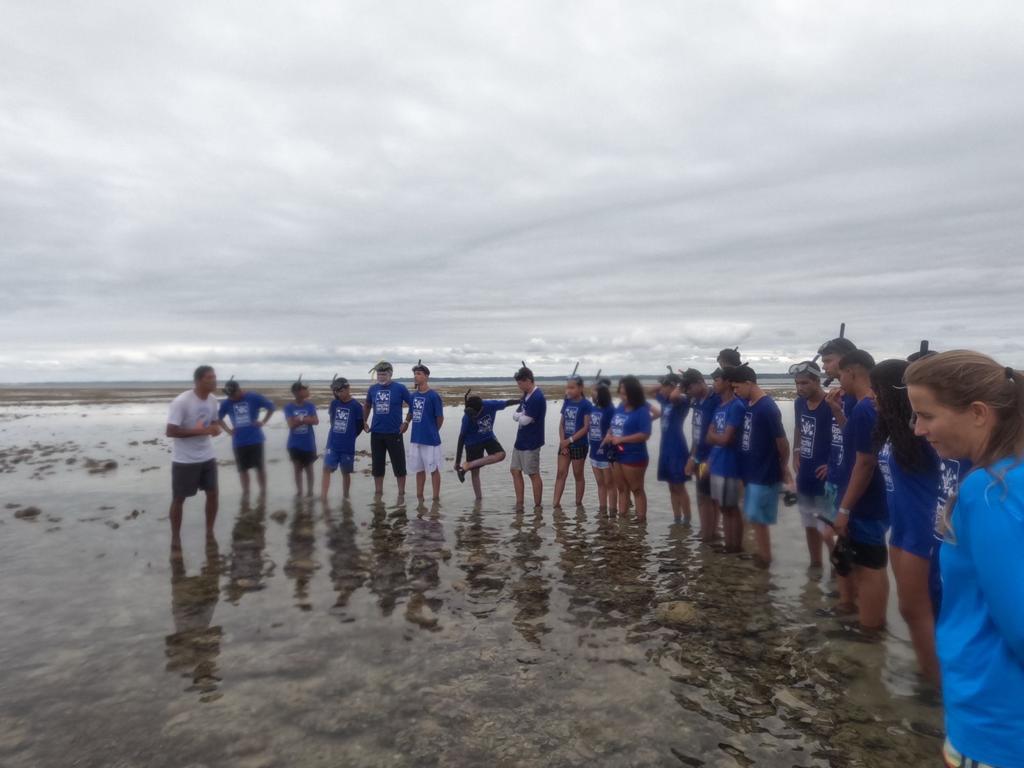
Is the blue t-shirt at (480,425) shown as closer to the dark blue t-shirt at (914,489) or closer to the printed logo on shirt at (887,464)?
the printed logo on shirt at (887,464)

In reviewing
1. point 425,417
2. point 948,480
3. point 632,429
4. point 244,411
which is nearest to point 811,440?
point 632,429

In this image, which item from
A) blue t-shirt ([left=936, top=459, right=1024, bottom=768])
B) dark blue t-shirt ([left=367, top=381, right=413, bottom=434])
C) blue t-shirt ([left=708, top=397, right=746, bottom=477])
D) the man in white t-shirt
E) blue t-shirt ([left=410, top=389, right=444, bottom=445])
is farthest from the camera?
dark blue t-shirt ([left=367, top=381, right=413, bottom=434])

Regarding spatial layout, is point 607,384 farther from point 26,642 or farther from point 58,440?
point 58,440

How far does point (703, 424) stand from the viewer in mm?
10367

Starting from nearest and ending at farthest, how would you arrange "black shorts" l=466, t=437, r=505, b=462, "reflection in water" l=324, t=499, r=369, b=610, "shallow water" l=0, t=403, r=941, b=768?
"shallow water" l=0, t=403, r=941, b=768
"reflection in water" l=324, t=499, r=369, b=610
"black shorts" l=466, t=437, r=505, b=462

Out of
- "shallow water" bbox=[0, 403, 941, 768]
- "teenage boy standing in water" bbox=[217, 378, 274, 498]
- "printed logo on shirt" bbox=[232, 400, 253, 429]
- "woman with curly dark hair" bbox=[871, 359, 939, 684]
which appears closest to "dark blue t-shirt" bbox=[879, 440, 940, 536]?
"woman with curly dark hair" bbox=[871, 359, 939, 684]

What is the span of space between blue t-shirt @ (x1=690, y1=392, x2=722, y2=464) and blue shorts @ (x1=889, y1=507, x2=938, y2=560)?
5.06 meters

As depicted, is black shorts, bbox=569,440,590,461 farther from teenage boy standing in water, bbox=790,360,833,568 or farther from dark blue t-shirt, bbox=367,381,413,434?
teenage boy standing in water, bbox=790,360,833,568

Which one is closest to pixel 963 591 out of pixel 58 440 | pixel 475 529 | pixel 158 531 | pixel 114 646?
pixel 114 646

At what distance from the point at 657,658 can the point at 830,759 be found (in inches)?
66.5

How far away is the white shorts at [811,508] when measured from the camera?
777cm

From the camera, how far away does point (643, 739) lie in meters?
4.43

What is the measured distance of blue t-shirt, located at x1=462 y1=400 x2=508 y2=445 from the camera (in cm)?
1274

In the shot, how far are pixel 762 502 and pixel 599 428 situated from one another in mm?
3988
